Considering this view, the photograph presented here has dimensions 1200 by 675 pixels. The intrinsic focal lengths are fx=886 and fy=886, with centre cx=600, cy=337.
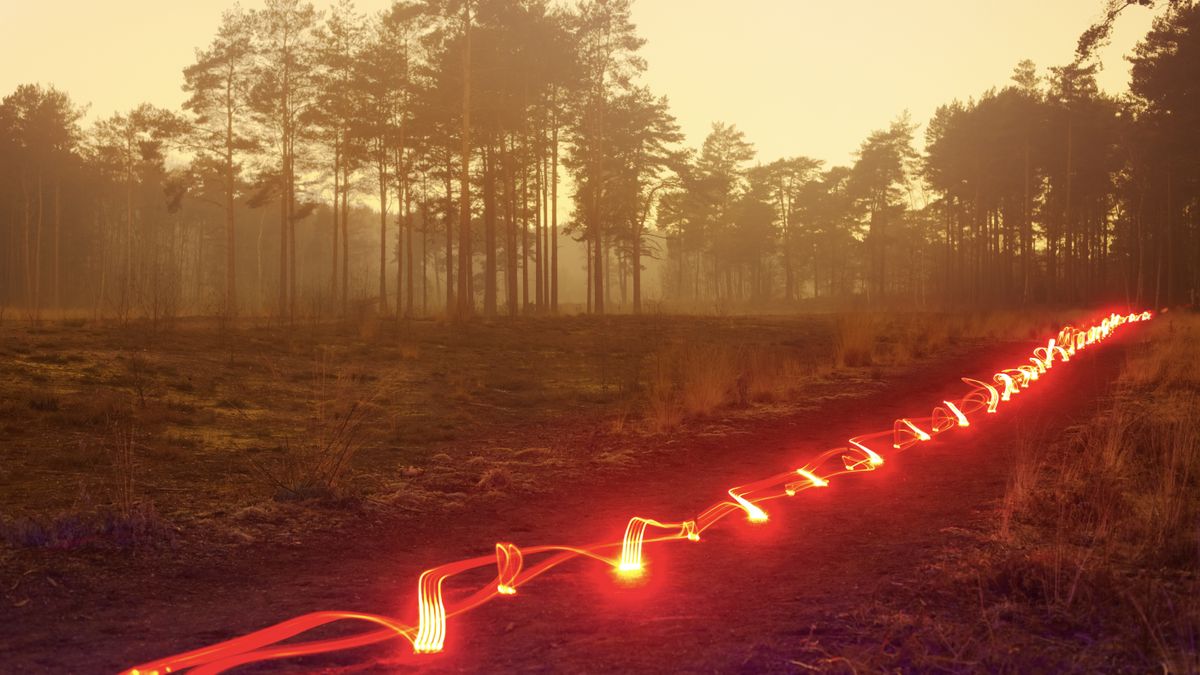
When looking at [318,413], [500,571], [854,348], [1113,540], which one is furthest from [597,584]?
[854,348]

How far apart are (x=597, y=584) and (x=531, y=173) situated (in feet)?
125

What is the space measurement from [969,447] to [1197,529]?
4.59 meters

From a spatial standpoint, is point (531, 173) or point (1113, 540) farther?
point (531, 173)

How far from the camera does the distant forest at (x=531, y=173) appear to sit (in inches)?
1297

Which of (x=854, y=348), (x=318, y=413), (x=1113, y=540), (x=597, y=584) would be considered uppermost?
(x=854, y=348)

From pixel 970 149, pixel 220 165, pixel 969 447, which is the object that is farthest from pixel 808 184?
pixel 969 447

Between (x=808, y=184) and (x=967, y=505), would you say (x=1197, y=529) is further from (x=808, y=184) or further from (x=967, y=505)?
(x=808, y=184)

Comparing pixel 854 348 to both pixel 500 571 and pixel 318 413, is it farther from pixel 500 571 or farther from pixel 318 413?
pixel 500 571

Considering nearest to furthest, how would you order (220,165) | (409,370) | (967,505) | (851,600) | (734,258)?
(851,600) < (967,505) < (409,370) < (220,165) < (734,258)

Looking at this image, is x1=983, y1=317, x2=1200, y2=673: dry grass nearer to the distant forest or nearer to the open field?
the open field

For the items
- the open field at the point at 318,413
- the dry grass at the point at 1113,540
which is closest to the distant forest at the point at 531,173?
the open field at the point at 318,413

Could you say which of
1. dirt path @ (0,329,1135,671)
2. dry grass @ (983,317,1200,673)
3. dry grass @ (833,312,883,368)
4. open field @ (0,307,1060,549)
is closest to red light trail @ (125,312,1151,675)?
dirt path @ (0,329,1135,671)

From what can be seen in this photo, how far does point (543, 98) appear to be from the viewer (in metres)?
36.5

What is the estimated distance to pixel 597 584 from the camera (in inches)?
203
